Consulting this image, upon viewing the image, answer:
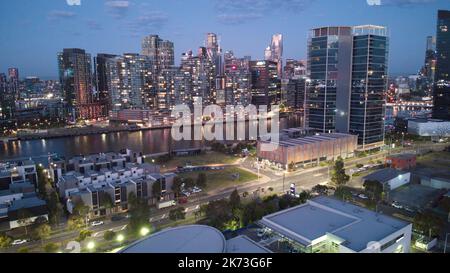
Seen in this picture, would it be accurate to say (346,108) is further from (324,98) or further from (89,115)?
(89,115)

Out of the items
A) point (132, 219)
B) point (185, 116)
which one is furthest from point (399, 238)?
point (185, 116)

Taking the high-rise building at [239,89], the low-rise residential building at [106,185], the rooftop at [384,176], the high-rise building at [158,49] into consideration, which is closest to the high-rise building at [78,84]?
the high-rise building at [158,49]

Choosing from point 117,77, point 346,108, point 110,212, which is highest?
point 117,77

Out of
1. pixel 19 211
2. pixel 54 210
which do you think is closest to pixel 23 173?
pixel 19 211

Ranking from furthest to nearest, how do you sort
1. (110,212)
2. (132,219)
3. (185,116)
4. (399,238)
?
(185,116) → (110,212) → (132,219) → (399,238)

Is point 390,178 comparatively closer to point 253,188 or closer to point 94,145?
point 253,188

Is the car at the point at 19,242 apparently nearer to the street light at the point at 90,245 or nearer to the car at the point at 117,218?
the street light at the point at 90,245

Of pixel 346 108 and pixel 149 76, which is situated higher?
pixel 149 76
